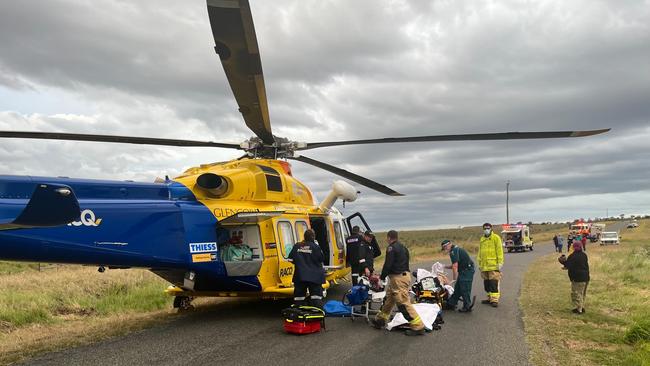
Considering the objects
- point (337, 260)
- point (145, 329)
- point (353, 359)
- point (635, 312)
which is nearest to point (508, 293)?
point (635, 312)

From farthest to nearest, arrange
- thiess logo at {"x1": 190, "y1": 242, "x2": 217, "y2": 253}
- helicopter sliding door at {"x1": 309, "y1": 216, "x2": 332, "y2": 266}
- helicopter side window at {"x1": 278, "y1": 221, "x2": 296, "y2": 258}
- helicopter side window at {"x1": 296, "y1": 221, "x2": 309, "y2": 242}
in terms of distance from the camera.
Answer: helicopter sliding door at {"x1": 309, "y1": 216, "x2": 332, "y2": 266}
helicopter side window at {"x1": 296, "y1": 221, "x2": 309, "y2": 242}
helicopter side window at {"x1": 278, "y1": 221, "x2": 296, "y2": 258}
thiess logo at {"x1": 190, "y1": 242, "x2": 217, "y2": 253}

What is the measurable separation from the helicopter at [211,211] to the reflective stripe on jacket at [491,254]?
104 inches

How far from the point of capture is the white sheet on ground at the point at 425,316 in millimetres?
8586

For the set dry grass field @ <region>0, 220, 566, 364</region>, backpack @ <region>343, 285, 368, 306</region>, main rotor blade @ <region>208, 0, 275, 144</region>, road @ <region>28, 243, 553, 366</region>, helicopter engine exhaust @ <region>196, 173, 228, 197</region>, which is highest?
main rotor blade @ <region>208, 0, 275, 144</region>

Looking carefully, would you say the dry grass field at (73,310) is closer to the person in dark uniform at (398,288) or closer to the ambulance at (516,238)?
the person in dark uniform at (398,288)

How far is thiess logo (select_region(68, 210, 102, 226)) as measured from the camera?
7297 mm

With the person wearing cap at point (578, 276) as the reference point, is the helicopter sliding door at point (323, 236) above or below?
above

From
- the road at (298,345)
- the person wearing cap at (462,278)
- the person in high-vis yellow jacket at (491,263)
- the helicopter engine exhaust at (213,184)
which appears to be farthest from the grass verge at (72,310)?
the person in high-vis yellow jacket at (491,263)

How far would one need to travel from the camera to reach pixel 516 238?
40.9 metres

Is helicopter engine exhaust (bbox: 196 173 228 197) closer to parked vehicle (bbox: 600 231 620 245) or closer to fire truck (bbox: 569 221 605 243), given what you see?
fire truck (bbox: 569 221 605 243)

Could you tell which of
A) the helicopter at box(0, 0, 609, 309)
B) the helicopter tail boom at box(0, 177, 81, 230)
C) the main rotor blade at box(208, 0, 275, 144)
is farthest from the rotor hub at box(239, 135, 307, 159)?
the helicopter tail boom at box(0, 177, 81, 230)

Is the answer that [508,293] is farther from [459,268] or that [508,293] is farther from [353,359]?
[353,359]

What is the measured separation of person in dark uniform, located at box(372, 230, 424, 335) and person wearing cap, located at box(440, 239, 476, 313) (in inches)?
89.8

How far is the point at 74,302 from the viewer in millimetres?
12188
